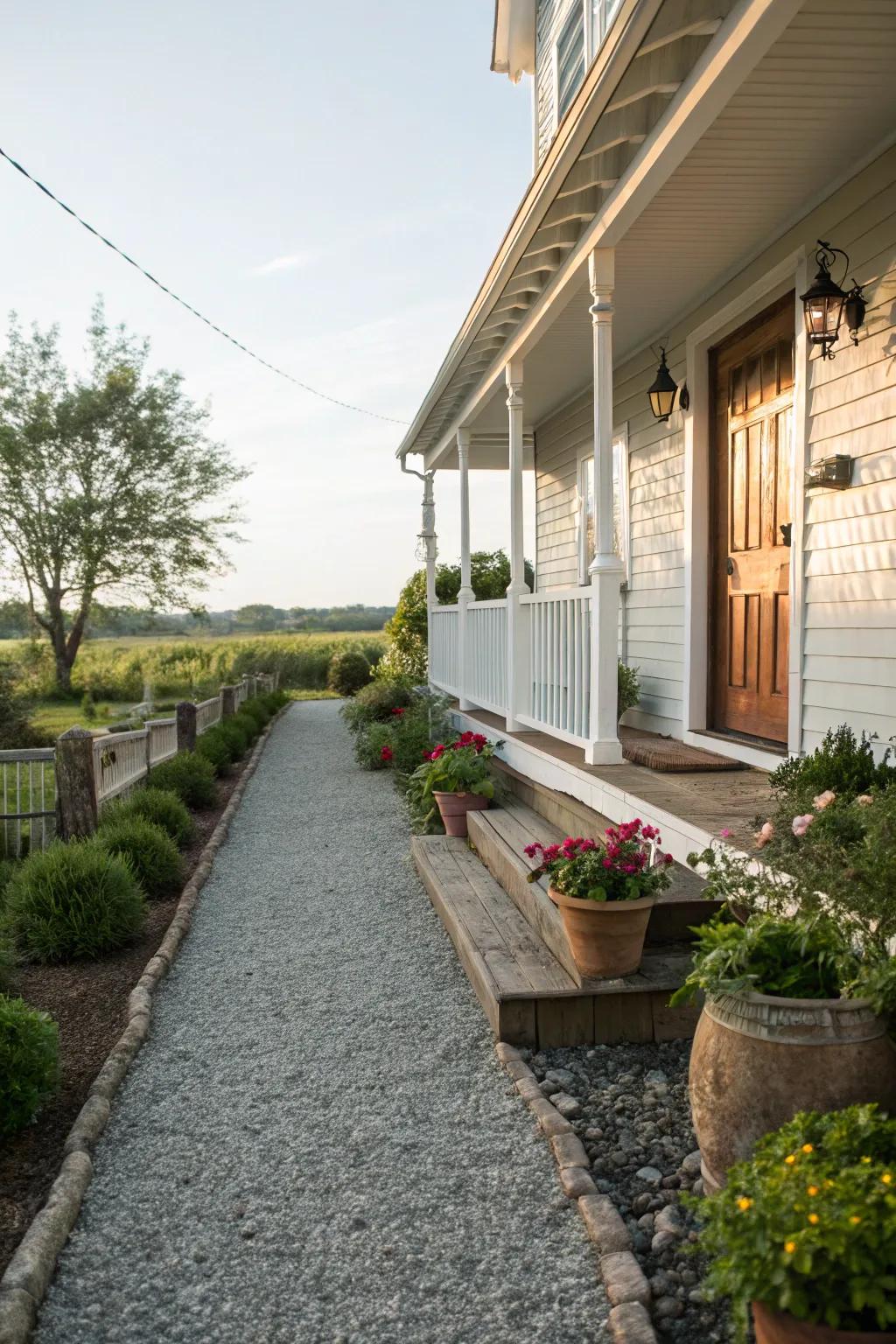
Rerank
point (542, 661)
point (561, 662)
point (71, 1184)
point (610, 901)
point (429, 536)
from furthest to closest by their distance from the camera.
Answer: point (429, 536)
point (542, 661)
point (561, 662)
point (610, 901)
point (71, 1184)

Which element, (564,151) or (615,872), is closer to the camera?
(615,872)

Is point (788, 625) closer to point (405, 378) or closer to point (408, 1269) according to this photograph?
point (408, 1269)

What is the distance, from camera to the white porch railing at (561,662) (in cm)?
535

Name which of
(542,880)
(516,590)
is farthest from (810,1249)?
(516,590)

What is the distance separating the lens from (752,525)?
18.0 ft

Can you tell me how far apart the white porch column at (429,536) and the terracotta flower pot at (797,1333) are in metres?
9.94

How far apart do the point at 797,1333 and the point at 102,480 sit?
2818 cm

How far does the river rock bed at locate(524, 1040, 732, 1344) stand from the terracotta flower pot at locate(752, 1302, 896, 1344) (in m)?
0.33

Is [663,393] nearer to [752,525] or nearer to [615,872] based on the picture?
[752,525]

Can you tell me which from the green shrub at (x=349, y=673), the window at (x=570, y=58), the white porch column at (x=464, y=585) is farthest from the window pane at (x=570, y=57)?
the green shrub at (x=349, y=673)

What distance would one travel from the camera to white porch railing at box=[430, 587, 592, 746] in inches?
212

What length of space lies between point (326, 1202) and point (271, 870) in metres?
3.96

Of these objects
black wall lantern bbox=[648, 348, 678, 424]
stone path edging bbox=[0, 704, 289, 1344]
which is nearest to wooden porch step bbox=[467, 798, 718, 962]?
stone path edging bbox=[0, 704, 289, 1344]

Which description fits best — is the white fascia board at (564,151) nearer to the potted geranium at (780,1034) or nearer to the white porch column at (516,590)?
the white porch column at (516,590)
